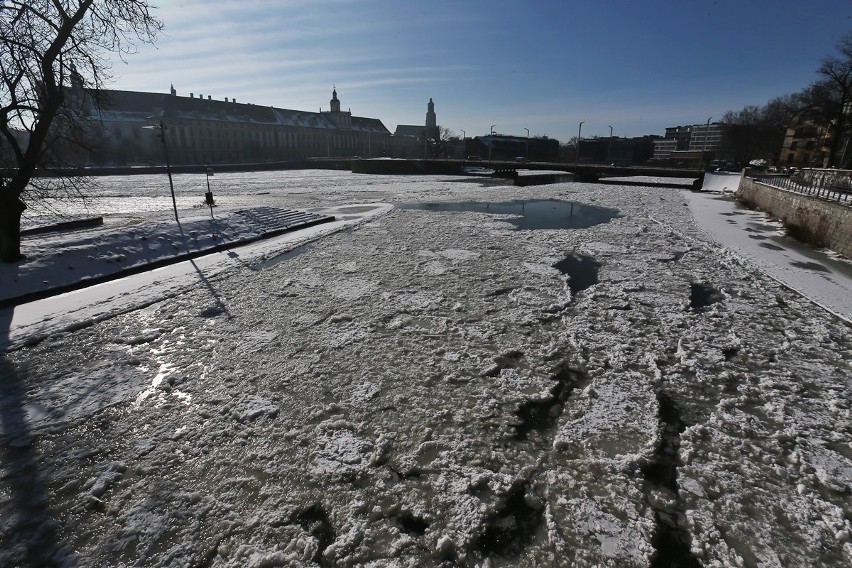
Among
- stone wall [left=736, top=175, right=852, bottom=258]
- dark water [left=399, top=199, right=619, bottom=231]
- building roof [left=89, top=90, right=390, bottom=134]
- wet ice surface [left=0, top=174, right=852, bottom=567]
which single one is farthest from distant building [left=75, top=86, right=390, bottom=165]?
stone wall [left=736, top=175, right=852, bottom=258]

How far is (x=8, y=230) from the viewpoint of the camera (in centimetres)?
923

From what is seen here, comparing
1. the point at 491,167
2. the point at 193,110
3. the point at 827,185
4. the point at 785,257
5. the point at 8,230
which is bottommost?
the point at 785,257

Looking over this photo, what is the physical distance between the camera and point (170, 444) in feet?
12.9

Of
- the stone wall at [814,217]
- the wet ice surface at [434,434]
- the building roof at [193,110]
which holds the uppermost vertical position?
the building roof at [193,110]

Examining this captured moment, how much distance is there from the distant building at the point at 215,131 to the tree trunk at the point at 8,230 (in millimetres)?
70914

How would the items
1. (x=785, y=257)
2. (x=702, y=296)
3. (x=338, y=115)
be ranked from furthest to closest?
(x=338, y=115) < (x=785, y=257) < (x=702, y=296)

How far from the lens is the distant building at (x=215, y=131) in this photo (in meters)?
82.4

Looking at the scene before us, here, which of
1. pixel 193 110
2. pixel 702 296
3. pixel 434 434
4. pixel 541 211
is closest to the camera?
pixel 434 434

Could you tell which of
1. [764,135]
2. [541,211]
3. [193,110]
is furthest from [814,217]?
[193,110]

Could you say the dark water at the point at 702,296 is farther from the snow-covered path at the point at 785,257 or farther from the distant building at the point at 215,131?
the distant building at the point at 215,131

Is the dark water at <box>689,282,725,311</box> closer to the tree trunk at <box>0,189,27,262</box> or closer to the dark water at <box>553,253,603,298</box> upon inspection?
the dark water at <box>553,253,603,298</box>

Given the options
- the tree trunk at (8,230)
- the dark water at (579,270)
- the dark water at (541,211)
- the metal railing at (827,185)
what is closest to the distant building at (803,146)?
the metal railing at (827,185)

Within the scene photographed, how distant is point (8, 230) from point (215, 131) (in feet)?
335

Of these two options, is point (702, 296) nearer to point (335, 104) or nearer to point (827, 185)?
point (827, 185)
